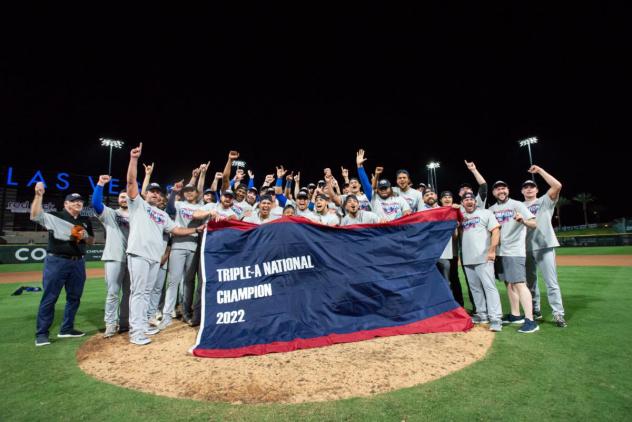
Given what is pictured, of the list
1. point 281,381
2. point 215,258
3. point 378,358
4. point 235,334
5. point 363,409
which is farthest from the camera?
point 215,258

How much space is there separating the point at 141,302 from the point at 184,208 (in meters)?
1.85

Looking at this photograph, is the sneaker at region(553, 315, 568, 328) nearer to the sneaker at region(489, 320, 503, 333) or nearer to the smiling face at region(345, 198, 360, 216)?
the sneaker at region(489, 320, 503, 333)

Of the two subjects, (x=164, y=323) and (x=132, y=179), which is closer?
(x=132, y=179)

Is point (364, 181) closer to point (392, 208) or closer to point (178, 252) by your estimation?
point (392, 208)

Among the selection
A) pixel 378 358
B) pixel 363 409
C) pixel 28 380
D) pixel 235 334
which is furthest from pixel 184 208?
pixel 363 409

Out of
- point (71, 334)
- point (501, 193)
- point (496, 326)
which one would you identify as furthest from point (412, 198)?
→ point (71, 334)

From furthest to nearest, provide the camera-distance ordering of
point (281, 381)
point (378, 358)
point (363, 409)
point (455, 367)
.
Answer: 1. point (378, 358)
2. point (455, 367)
3. point (281, 381)
4. point (363, 409)

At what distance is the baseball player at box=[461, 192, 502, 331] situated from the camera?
478cm

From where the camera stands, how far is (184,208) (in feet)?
18.6

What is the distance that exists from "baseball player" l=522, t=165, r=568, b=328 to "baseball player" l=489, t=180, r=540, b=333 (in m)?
0.27

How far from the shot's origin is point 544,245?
5.03 metres

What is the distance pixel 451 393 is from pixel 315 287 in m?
2.04

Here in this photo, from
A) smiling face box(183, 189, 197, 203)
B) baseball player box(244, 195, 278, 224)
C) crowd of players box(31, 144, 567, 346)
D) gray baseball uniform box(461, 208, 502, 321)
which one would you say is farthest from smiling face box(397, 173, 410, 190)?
smiling face box(183, 189, 197, 203)

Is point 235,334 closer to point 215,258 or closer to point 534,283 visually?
point 215,258
